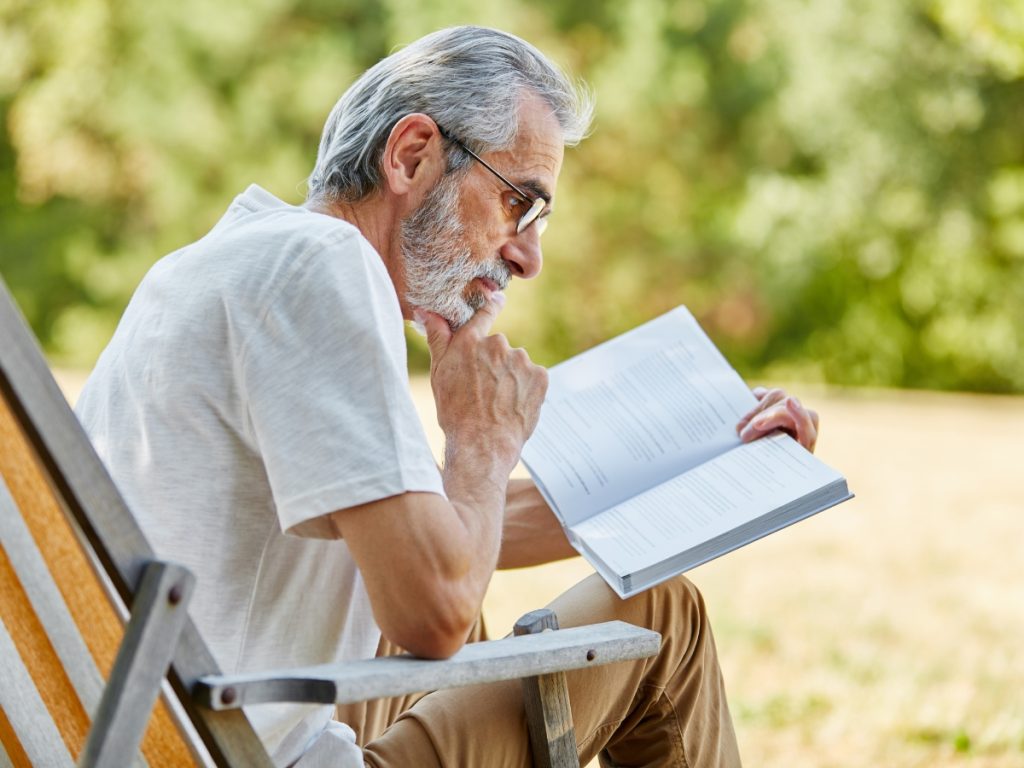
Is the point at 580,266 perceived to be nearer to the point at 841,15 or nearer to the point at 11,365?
the point at 841,15

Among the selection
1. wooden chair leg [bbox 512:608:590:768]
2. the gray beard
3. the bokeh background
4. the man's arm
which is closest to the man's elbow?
the man's arm

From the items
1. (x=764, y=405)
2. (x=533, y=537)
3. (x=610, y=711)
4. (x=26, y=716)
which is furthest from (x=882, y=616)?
(x=26, y=716)

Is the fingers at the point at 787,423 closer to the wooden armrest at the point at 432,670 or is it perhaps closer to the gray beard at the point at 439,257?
the gray beard at the point at 439,257

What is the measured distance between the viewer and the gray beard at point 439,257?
2195 millimetres

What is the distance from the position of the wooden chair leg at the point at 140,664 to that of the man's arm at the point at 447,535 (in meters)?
0.26

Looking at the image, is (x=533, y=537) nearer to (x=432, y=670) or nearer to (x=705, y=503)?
(x=705, y=503)

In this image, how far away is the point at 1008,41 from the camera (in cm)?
707

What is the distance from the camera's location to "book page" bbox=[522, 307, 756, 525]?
243cm

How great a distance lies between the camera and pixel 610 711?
6.97ft

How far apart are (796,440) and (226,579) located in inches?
44.2

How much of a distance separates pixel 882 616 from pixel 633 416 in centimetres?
332

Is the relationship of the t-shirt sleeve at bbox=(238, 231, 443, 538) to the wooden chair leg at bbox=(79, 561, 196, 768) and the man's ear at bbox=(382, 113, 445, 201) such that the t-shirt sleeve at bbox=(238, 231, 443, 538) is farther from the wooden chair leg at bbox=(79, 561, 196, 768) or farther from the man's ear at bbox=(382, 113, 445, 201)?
the man's ear at bbox=(382, 113, 445, 201)

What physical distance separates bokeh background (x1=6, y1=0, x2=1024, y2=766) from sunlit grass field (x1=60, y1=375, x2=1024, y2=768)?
413 centimetres

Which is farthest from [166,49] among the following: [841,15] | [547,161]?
[547,161]
